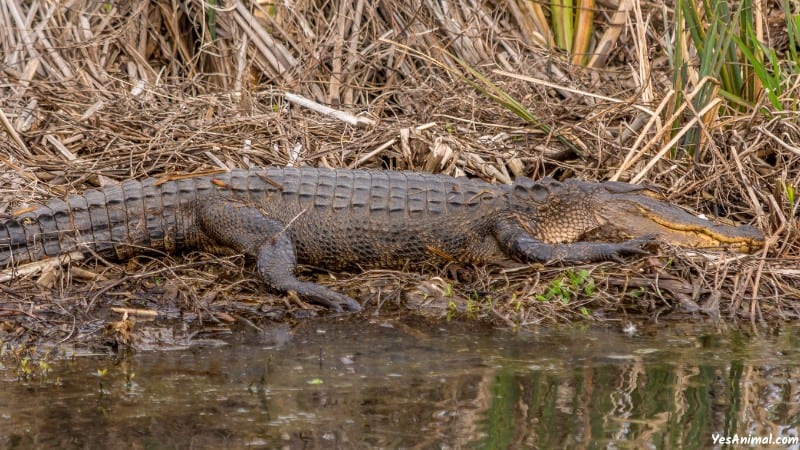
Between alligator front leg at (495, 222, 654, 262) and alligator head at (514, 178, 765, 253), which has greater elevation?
alligator head at (514, 178, 765, 253)

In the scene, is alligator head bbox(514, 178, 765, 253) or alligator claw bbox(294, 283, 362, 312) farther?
alligator head bbox(514, 178, 765, 253)

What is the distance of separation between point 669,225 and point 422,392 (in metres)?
2.35

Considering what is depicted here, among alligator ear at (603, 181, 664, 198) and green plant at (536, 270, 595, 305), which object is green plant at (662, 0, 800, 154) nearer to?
alligator ear at (603, 181, 664, 198)

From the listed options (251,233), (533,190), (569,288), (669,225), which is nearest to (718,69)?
(669,225)

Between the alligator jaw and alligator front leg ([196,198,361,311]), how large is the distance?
1.70 meters

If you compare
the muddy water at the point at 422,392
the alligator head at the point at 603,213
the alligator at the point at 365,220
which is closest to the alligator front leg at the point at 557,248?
the alligator at the point at 365,220

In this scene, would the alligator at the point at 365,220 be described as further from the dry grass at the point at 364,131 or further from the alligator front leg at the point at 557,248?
the dry grass at the point at 364,131

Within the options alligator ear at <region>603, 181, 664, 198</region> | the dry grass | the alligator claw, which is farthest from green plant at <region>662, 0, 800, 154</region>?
the alligator claw

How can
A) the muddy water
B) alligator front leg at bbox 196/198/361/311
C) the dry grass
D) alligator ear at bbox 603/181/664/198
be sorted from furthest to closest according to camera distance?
alligator ear at bbox 603/181/664/198, alligator front leg at bbox 196/198/361/311, the dry grass, the muddy water

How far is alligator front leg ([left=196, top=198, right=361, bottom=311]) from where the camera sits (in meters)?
5.40

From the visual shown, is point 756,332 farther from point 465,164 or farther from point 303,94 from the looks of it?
point 303,94

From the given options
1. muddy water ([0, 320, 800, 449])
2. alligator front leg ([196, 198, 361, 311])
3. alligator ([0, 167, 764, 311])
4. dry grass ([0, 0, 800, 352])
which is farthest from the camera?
alligator ([0, 167, 764, 311])

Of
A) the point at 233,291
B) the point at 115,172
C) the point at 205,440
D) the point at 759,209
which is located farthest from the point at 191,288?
the point at 759,209

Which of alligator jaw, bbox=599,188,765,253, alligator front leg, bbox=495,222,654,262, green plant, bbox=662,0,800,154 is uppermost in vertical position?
green plant, bbox=662,0,800,154
